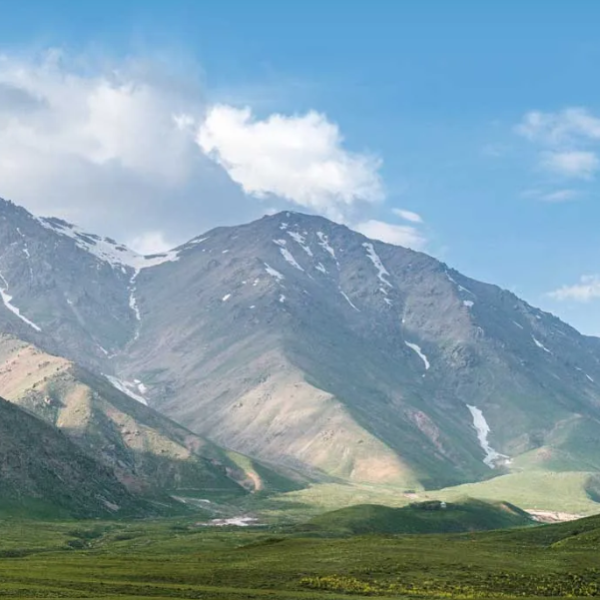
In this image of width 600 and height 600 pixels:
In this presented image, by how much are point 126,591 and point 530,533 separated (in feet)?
388

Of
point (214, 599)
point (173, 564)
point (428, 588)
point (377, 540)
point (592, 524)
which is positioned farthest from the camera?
point (592, 524)

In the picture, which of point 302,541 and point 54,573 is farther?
point 302,541

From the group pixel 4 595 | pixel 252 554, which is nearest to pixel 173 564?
pixel 252 554

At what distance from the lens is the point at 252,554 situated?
507ft

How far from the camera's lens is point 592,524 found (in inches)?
7411

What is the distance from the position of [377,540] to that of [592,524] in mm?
54465

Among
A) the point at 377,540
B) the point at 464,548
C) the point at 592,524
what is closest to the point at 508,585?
the point at 464,548

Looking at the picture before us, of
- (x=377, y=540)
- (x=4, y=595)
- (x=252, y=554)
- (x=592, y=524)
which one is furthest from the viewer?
(x=592, y=524)

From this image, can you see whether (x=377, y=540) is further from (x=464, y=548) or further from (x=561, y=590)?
(x=561, y=590)

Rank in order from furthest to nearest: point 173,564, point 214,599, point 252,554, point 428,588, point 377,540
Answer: point 377,540 → point 252,554 → point 173,564 → point 428,588 → point 214,599

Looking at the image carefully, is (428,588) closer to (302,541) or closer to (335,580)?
(335,580)

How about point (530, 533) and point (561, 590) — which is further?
point (530, 533)

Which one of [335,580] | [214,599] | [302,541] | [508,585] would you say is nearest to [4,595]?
[214,599]

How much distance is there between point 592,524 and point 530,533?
44.8ft
